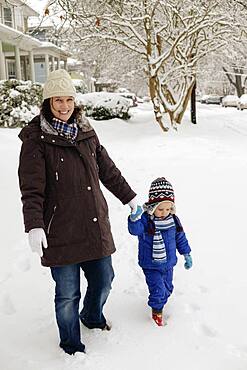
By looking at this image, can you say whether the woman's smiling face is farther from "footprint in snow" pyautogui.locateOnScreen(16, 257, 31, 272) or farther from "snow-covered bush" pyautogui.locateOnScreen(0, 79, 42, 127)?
"snow-covered bush" pyautogui.locateOnScreen(0, 79, 42, 127)

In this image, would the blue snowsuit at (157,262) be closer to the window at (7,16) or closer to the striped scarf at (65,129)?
the striped scarf at (65,129)

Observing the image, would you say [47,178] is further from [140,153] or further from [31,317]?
[140,153]

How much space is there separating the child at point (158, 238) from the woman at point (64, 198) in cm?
45

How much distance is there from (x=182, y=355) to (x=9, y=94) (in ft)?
38.0

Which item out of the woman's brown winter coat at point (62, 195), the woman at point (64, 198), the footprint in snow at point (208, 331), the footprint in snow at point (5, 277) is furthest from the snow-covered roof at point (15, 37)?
the footprint in snow at point (208, 331)

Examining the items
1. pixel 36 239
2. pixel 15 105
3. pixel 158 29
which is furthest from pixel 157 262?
pixel 158 29

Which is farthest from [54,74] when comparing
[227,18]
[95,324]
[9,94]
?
[227,18]

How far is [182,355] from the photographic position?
3.11 meters

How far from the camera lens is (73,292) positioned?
3023 mm

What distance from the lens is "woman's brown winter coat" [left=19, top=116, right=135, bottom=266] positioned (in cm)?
277

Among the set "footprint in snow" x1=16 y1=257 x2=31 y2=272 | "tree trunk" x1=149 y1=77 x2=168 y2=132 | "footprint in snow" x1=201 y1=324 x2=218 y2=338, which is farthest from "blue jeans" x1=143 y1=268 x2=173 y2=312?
"tree trunk" x1=149 y1=77 x2=168 y2=132

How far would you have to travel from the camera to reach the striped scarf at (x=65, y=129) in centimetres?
289

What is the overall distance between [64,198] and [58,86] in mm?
702

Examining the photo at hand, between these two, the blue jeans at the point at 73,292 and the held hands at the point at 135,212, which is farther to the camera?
the held hands at the point at 135,212
